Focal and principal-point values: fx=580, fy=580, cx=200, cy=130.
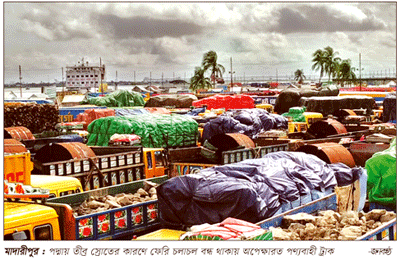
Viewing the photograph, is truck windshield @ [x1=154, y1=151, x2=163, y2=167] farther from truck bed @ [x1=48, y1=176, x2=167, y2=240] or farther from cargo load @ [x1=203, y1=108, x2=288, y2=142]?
cargo load @ [x1=203, y1=108, x2=288, y2=142]

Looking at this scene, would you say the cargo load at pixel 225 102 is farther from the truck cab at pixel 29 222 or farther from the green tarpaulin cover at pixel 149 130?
the truck cab at pixel 29 222

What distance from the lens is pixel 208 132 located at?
3328 centimetres

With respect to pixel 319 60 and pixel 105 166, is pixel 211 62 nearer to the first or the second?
pixel 319 60

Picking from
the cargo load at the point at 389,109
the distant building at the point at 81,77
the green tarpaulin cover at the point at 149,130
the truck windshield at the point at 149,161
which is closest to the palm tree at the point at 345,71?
the distant building at the point at 81,77

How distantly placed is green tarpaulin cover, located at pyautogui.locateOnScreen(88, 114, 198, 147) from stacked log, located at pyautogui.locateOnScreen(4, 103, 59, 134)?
1027 centimetres

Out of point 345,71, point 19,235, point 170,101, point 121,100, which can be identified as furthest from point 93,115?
point 345,71

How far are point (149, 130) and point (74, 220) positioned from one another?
17875 mm

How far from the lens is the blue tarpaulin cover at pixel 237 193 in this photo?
12.0m

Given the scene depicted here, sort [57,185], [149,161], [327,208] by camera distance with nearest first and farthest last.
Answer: [57,185]
[327,208]
[149,161]

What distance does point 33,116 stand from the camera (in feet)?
127

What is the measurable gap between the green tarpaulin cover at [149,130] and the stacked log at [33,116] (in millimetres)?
10271

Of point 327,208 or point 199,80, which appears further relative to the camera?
point 199,80

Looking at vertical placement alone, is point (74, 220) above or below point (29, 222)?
below
